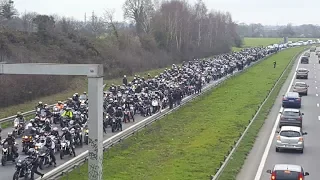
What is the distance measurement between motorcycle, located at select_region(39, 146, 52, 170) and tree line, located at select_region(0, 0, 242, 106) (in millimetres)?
20350

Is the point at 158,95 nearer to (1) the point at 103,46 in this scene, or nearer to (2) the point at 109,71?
(2) the point at 109,71

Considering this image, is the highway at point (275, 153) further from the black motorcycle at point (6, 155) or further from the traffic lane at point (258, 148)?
the black motorcycle at point (6, 155)

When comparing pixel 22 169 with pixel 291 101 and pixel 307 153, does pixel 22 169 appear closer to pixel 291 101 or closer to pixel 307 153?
pixel 307 153

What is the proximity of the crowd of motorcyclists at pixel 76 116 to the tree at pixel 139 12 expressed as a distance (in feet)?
113

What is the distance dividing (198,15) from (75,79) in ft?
197

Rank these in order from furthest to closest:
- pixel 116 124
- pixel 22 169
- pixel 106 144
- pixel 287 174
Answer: pixel 116 124 < pixel 106 144 < pixel 22 169 < pixel 287 174

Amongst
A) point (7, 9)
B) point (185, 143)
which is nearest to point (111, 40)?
point (7, 9)

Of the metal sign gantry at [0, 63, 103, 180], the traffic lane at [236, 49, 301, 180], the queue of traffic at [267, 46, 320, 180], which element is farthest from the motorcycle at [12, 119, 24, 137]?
the metal sign gantry at [0, 63, 103, 180]

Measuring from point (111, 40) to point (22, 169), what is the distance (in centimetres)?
5448

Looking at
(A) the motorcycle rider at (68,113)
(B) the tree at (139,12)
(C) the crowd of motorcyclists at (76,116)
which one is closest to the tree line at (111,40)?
(B) the tree at (139,12)

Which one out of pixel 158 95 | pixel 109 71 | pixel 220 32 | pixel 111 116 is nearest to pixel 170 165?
pixel 111 116

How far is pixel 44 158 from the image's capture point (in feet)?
72.7

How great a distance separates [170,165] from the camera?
75.3ft

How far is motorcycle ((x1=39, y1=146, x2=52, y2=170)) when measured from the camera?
21844mm
